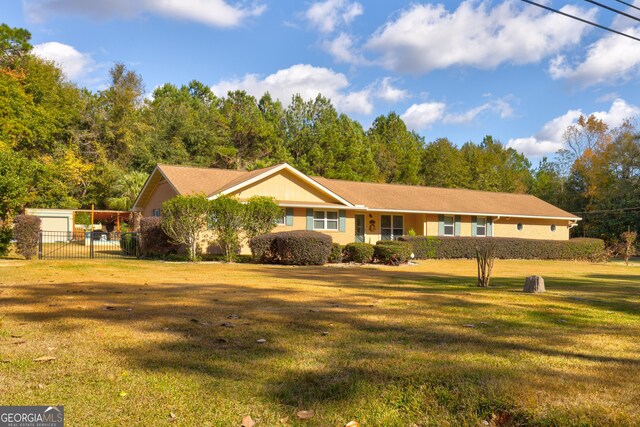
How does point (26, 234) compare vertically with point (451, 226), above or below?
below

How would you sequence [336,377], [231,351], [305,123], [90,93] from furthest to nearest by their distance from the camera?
[305,123] < [90,93] < [231,351] < [336,377]

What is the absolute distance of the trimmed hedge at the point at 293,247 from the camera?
65.9 ft

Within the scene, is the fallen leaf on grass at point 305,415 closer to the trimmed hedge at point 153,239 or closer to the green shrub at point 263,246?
the green shrub at point 263,246

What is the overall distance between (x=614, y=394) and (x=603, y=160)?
50712 millimetres

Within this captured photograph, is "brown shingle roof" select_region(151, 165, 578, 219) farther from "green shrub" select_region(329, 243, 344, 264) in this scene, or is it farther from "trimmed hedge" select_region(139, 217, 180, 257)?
"green shrub" select_region(329, 243, 344, 264)

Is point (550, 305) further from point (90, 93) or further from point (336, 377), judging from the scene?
point (90, 93)

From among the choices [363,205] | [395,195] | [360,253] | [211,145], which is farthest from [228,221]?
[211,145]

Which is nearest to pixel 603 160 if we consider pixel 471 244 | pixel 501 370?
pixel 471 244

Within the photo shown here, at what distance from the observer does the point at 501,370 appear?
4.53m

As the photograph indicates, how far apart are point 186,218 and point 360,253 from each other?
779 centimetres

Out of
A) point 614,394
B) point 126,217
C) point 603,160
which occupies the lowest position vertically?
point 614,394

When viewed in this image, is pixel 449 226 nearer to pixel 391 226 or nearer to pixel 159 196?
pixel 391 226

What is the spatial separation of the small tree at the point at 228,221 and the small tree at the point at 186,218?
36cm

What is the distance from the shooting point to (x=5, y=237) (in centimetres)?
1889
